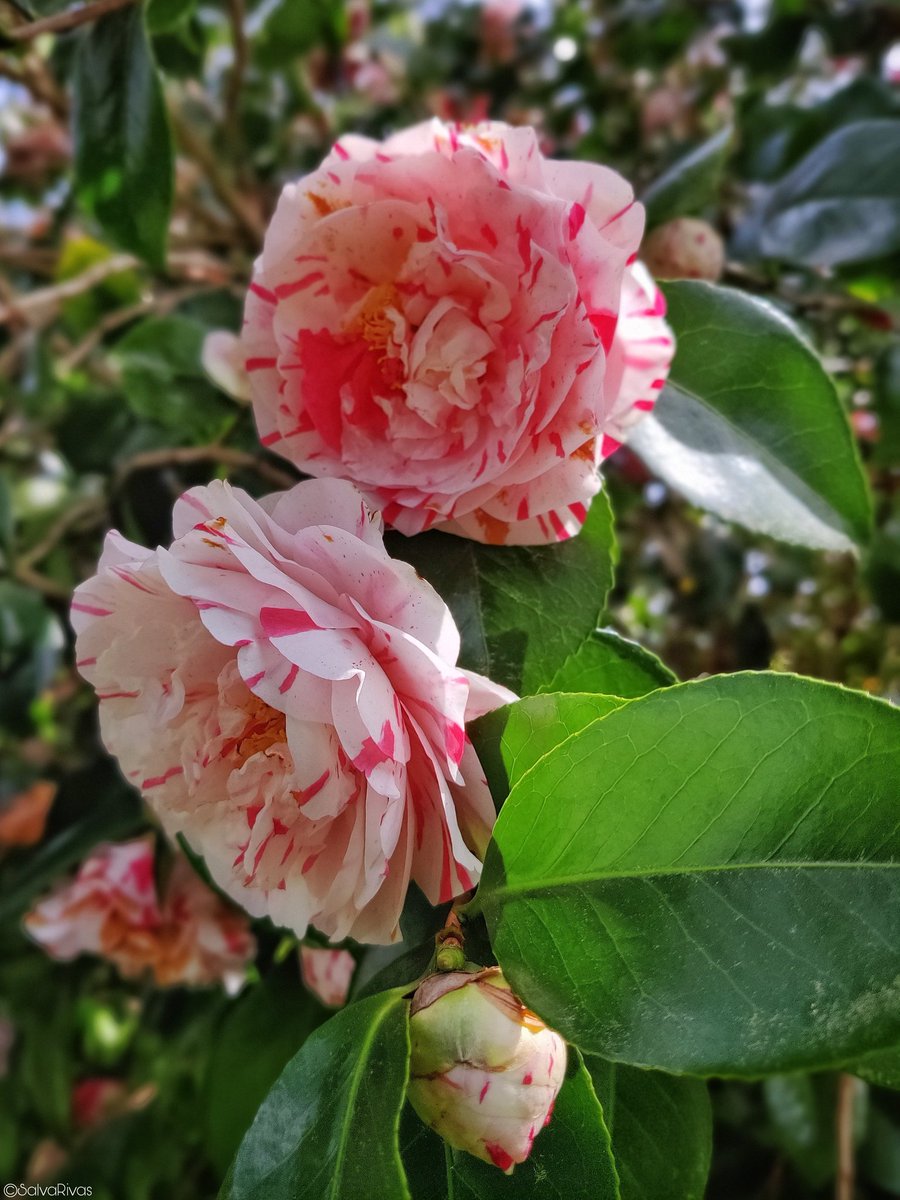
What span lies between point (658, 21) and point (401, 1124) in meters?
1.73

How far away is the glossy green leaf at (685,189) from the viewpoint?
720 mm

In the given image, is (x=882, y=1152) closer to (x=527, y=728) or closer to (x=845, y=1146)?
(x=845, y=1146)

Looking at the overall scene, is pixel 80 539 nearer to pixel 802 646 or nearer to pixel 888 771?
pixel 888 771

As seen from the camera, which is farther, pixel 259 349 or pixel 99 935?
pixel 99 935

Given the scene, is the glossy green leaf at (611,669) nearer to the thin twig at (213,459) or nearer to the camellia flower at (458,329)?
the camellia flower at (458,329)

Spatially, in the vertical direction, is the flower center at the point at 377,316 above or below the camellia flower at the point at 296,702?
above

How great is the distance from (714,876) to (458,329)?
0.27 metres

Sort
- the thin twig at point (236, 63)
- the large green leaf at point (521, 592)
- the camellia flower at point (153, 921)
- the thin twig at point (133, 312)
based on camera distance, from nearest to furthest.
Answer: the large green leaf at point (521, 592), the camellia flower at point (153, 921), the thin twig at point (236, 63), the thin twig at point (133, 312)

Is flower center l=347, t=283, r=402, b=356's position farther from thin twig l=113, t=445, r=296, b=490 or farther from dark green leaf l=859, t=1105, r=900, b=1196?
dark green leaf l=859, t=1105, r=900, b=1196

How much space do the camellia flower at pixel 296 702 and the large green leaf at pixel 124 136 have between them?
1.15 feet

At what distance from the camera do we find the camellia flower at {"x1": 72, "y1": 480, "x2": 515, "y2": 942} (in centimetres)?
35

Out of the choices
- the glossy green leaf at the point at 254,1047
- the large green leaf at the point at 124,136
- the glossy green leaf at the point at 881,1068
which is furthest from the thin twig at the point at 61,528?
the glossy green leaf at the point at 881,1068

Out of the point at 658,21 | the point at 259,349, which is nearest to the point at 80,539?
the point at 259,349

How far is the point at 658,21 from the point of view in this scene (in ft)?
5.14
